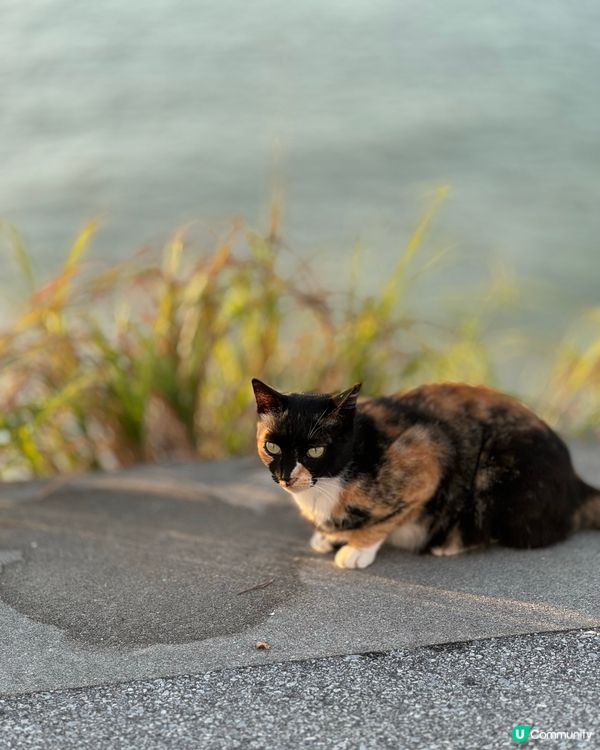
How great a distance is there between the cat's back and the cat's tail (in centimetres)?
27

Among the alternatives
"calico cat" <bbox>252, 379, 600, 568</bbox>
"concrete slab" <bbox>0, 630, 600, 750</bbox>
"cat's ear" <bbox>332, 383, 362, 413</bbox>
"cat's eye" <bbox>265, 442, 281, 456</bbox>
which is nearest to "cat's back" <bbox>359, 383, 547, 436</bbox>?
"calico cat" <bbox>252, 379, 600, 568</bbox>

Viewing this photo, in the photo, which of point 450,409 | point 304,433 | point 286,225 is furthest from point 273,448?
point 286,225

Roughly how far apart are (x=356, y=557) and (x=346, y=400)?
1.60ft

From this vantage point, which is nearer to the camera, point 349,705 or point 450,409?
point 349,705

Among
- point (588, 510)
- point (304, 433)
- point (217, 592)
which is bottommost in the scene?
point (588, 510)

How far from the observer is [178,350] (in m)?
3.73

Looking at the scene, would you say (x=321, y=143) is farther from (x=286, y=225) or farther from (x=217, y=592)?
(x=217, y=592)

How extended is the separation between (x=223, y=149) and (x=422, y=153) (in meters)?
1.40

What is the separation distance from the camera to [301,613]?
8.23 feet

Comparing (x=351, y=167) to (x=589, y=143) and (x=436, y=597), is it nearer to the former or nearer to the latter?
(x=589, y=143)

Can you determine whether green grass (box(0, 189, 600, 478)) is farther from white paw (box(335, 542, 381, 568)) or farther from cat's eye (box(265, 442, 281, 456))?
white paw (box(335, 542, 381, 568))

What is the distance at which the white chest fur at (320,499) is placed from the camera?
2.67 metres

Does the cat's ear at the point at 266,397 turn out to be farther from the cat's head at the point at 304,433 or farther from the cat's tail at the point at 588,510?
the cat's tail at the point at 588,510

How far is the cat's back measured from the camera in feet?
9.29
